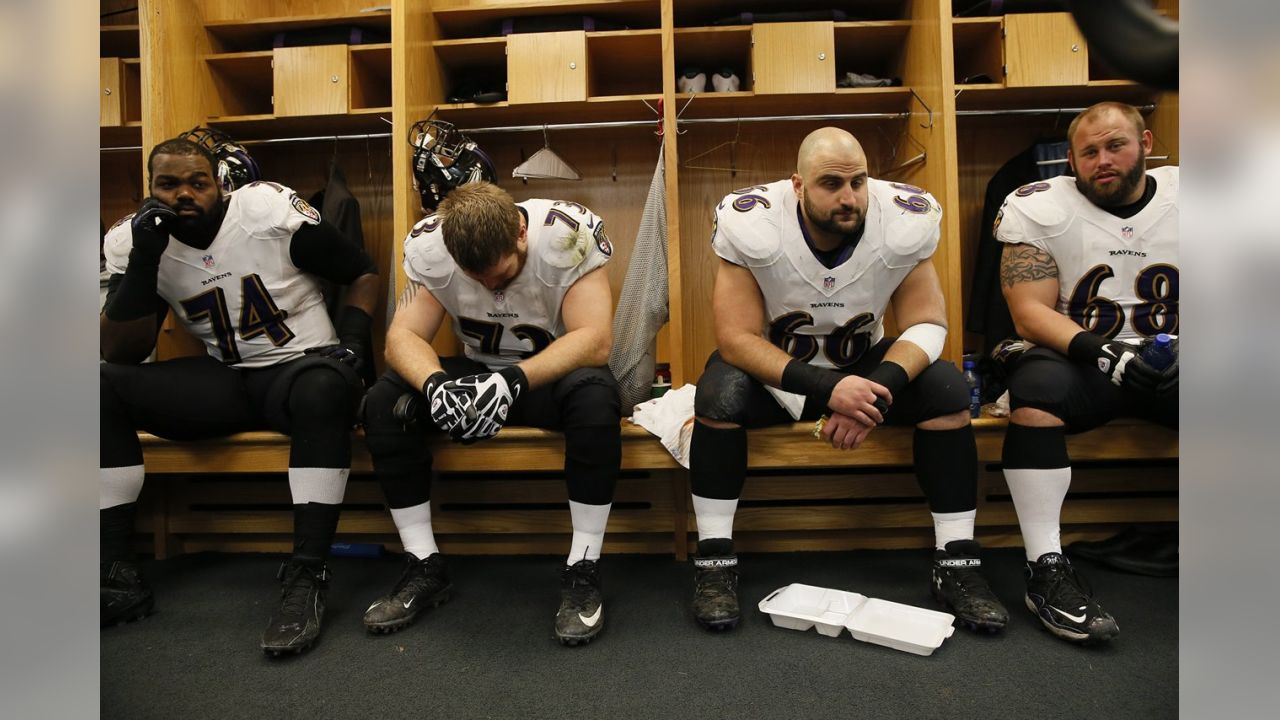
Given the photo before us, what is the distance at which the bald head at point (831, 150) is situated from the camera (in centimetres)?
170

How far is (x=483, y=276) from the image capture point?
5.76 ft

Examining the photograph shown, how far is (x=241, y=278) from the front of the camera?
1.98 m

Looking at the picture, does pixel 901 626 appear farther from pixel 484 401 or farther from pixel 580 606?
pixel 484 401

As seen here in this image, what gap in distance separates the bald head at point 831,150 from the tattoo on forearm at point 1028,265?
0.51 metres

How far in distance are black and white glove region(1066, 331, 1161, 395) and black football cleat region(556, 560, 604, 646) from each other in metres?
1.22

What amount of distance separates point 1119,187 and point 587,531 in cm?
157

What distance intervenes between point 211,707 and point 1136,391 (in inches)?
77.6

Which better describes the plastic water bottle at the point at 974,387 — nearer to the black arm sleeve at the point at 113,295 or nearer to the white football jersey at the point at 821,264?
the white football jersey at the point at 821,264

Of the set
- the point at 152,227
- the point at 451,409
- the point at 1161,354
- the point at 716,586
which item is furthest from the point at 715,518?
the point at 152,227

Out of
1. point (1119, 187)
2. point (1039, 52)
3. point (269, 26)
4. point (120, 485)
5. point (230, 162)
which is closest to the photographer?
point (120, 485)

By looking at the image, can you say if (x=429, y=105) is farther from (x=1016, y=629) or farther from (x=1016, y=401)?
(x=1016, y=629)

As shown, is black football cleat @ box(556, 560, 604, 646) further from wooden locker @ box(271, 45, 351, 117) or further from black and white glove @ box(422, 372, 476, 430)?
wooden locker @ box(271, 45, 351, 117)
